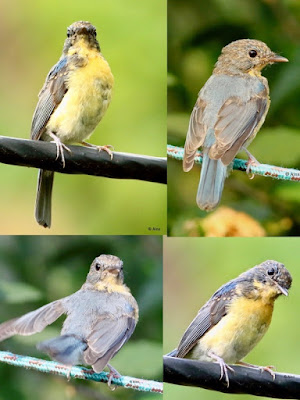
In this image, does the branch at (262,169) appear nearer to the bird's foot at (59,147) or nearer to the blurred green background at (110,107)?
the blurred green background at (110,107)

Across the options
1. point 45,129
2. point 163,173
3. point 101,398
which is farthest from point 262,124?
point 101,398

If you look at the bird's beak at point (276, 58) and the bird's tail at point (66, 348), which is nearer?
the bird's tail at point (66, 348)

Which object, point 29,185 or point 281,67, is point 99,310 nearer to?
point 29,185

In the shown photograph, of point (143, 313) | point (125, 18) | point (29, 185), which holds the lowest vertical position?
point (143, 313)

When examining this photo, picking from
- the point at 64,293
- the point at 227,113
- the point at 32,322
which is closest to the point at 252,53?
the point at 227,113

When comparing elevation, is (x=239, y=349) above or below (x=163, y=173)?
below

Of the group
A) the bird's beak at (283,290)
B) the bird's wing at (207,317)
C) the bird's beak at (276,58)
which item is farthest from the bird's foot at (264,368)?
the bird's beak at (276,58)

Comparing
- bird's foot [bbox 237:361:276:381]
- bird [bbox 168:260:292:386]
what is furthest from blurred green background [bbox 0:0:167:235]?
bird's foot [bbox 237:361:276:381]
